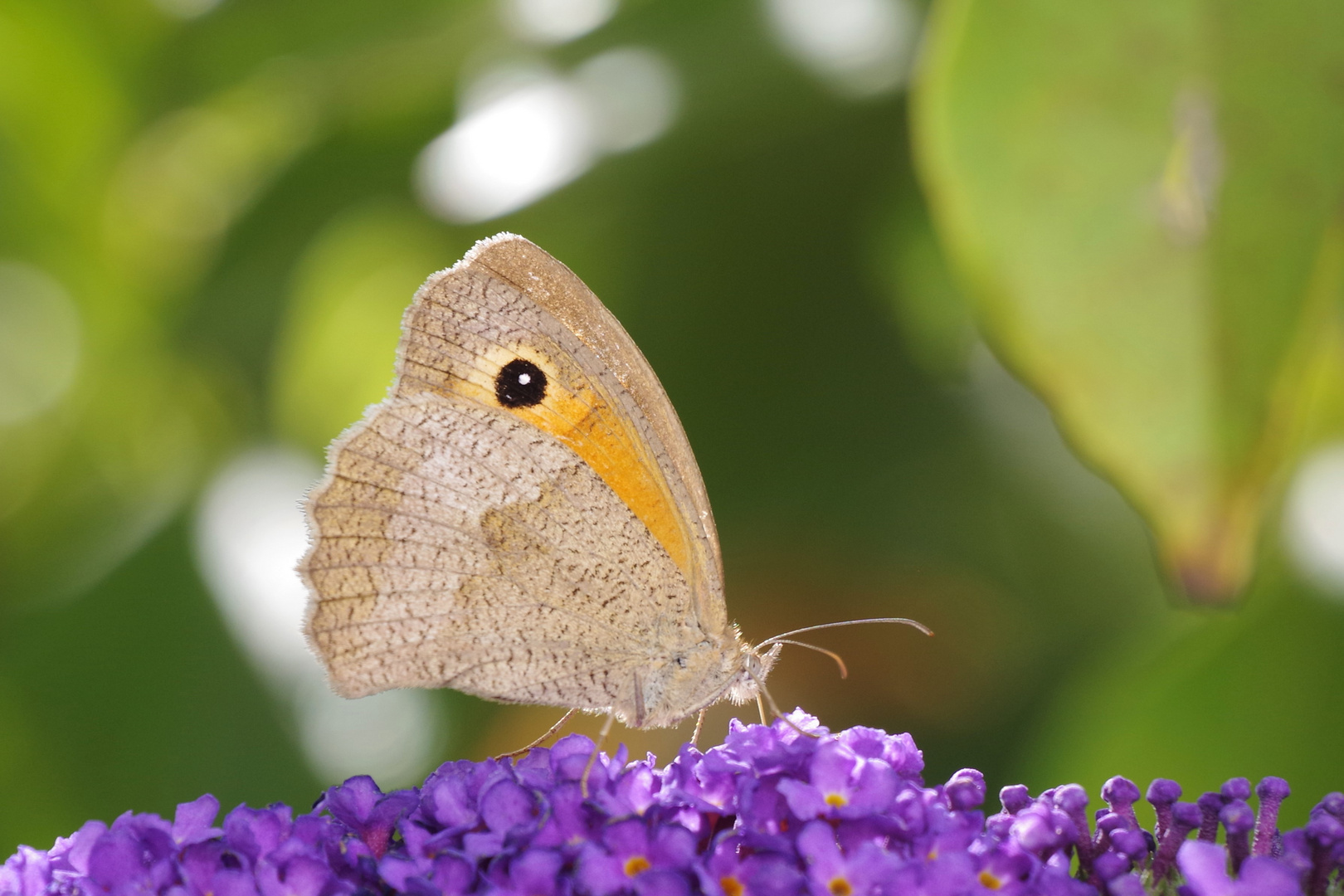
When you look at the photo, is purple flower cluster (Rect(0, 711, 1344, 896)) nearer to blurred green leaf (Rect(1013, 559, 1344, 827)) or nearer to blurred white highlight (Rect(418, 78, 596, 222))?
blurred green leaf (Rect(1013, 559, 1344, 827))

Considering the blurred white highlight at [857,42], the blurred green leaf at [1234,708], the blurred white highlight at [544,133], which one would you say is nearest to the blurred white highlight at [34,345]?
the blurred white highlight at [544,133]

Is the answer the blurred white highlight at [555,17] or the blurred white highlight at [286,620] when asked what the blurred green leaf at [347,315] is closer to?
the blurred white highlight at [286,620]

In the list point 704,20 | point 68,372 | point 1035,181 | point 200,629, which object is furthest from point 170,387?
point 1035,181

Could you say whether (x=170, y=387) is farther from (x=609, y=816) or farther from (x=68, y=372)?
(x=609, y=816)

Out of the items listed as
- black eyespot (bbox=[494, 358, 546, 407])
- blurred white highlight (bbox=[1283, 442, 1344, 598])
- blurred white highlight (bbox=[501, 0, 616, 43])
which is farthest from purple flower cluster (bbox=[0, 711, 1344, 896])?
blurred white highlight (bbox=[501, 0, 616, 43])

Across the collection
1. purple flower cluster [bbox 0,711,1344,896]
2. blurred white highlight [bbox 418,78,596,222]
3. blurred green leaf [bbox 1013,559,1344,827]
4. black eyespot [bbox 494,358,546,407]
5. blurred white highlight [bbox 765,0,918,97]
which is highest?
blurred white highlight [bbox 765,0,918,97]

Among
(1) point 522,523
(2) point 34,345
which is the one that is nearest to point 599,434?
(1) point 522,523
